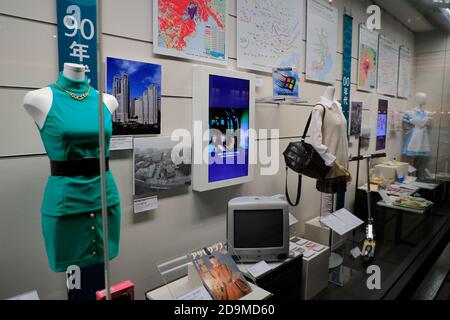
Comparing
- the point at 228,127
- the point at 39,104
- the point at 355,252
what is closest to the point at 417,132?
the point at 355,252

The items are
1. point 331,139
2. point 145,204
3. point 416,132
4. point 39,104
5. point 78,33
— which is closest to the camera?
point 39,104

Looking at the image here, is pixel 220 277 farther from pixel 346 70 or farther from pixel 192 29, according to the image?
pixel 346 70

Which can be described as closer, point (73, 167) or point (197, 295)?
point (73, 167)

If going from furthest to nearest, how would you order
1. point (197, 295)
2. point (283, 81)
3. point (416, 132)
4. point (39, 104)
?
1. point (416, 132)
2. point (283, 81)
3. point (197, 295)
4. point (39, 104)

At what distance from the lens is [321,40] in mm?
2998

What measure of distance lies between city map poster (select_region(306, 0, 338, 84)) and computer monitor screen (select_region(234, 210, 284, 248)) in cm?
161

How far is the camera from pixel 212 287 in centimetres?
137

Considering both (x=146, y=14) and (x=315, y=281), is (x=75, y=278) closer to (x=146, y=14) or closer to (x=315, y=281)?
(x=146, y=14)

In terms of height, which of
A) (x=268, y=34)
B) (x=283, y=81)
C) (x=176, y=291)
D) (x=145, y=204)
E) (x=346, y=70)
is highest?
(x=268, y=34)

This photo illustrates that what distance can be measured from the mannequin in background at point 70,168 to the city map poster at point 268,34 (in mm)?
1387

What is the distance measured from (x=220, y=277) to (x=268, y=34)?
197 centimetres

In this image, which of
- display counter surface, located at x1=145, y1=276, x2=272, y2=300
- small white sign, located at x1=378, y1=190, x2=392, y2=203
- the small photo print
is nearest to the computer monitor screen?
display counter surface, located at x1=145, y1=276, x2=272, y2=300

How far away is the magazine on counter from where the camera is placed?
4.46ft

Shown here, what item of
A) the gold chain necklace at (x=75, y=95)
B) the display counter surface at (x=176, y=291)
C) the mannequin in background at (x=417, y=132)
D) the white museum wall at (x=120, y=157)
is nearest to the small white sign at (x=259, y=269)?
the display counter surface at (x=176, y=291)
